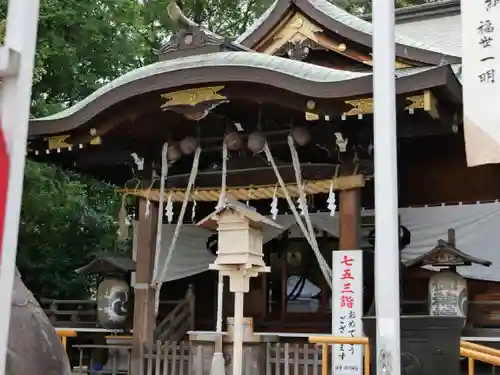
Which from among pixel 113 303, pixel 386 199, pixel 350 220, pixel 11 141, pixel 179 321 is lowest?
pixel 179 321

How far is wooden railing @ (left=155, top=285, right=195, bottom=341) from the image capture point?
372 inches

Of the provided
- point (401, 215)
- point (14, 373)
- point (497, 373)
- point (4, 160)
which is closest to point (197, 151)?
point (401, 215)

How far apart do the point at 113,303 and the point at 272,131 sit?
142 inches

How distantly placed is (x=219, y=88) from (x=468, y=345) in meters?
4.41

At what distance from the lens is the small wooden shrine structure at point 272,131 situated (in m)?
7.83

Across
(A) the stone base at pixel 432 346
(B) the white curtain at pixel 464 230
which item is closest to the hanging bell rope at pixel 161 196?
(B) the white curtain at pixel 464 230

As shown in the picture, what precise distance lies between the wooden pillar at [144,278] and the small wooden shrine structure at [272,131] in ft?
0.06

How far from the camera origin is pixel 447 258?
816 centimetres

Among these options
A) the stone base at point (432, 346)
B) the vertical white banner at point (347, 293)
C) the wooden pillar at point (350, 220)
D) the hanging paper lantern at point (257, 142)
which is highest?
the hanging paper lantern at point (257, 142)

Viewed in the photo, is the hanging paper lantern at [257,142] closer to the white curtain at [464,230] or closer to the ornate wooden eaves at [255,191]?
the ornate wooden eaves at [255,191]

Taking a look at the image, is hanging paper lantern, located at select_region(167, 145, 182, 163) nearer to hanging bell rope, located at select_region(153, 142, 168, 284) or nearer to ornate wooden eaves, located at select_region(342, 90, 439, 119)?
hanging bell rope, located at select_region(153, 142, 168, 284)

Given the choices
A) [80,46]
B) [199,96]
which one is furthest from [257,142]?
[80,46]

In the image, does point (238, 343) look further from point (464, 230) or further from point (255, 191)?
point (464, 230)

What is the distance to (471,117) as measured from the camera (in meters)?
4.34
